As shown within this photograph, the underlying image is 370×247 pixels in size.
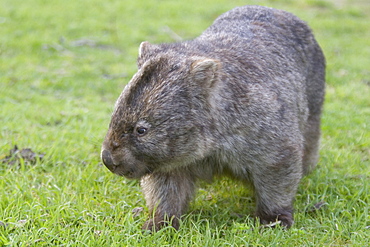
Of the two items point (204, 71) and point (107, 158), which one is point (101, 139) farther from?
point (204, 71)

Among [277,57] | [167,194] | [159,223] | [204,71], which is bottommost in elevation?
[159,223]

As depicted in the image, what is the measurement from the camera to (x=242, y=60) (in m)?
4.11

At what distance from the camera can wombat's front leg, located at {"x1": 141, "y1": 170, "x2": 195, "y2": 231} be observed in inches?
158

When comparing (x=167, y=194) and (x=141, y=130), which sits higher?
(x=141, y=130)

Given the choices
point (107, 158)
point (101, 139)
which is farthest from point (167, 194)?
point (101, 139)

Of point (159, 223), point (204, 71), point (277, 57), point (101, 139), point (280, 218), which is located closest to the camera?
point (204, 71)

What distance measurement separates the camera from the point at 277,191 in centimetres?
403

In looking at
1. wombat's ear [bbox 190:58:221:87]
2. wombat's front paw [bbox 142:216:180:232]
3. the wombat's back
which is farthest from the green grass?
wombat's ear [bbox 190:58:221:87]

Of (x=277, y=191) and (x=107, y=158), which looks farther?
(x=277, y=191)

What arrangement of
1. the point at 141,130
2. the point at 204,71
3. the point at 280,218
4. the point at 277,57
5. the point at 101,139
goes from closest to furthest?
the point at 141,130 < the point at 204,71 < the point at 280,218 < the point at 277,57 < the point at 101,139

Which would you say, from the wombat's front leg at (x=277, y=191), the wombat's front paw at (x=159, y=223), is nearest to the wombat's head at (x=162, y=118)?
the wombat's front paw at (x=159, y=223)

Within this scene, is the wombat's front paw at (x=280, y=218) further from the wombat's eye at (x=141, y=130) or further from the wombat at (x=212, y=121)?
the wombat's eye at (x=141, y=130)

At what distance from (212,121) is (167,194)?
719 mm

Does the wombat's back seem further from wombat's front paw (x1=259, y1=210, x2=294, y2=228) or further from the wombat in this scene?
wombat's front paw (x1=259, y1=210, x2=294, y2=228)
